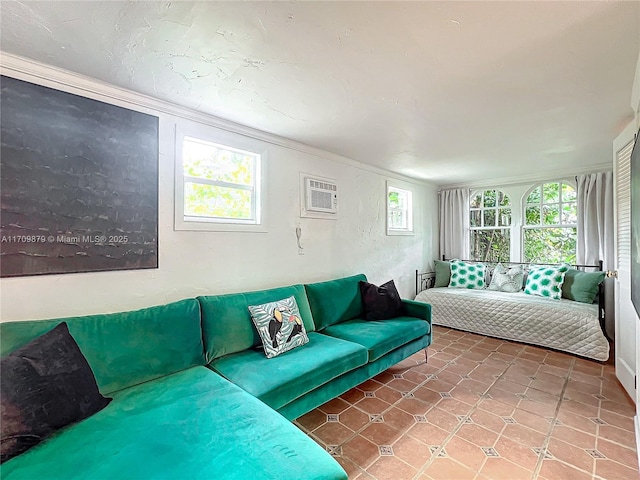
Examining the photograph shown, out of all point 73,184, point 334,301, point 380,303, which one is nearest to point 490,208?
point 380,303

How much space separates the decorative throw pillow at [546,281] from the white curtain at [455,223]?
3.96ft

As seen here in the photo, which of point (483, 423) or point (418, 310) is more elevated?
point (418, 310)

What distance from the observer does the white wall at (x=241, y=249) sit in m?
1.73

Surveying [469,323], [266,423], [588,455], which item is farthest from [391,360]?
[469,323]

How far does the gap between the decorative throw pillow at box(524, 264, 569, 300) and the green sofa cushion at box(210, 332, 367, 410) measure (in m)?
3.07

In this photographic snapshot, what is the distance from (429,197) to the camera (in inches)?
207

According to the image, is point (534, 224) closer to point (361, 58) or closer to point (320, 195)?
point (320, 195)

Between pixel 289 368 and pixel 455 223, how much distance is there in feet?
14.5

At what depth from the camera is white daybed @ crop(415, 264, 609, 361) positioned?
3162 mm

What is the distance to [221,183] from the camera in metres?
2.58

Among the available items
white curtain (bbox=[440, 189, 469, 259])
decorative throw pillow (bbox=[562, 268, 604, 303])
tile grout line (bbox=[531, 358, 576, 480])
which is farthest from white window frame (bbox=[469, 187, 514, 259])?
tile grout line (bbox=[531, 358, 576, 480])

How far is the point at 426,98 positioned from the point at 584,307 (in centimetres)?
321

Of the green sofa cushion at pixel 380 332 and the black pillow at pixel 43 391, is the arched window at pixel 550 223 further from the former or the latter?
the black pillow at pixel 43 391

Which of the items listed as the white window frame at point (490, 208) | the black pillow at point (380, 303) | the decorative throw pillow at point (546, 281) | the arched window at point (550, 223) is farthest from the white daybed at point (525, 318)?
the black pillow at point (380, 303)
